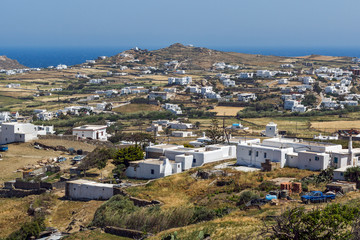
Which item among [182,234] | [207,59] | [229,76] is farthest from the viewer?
[207,59]

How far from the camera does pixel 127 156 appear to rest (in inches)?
1436

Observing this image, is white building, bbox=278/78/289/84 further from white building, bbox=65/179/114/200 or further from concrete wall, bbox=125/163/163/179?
white building, bbox=65/179/114/200

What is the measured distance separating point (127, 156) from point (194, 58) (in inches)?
4929

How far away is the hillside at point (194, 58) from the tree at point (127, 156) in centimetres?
11034

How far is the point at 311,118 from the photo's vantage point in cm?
7444

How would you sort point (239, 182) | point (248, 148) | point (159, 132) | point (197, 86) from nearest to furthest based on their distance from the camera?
point (239, 182), point (248, 148), point (159, 132), point (197, 86)

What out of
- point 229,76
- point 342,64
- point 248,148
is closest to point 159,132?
point 248,148

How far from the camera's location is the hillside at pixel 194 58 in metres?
152

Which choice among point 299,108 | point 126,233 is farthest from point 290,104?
point 126,233

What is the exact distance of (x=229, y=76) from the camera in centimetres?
12219

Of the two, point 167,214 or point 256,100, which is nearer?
point 167,214

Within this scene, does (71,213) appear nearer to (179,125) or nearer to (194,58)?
(179,125)

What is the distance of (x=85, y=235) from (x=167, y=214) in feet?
11.7

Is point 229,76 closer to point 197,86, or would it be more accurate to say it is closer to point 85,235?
point 197,86
